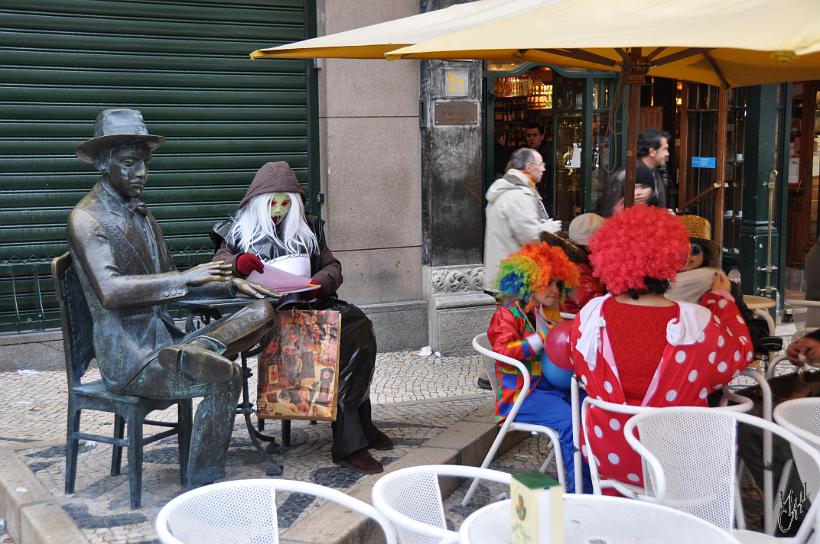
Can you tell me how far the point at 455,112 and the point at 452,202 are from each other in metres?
0.77

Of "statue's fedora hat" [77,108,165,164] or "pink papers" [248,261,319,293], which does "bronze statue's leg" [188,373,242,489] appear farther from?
"statue's fedora hat" [77,108,165,164]

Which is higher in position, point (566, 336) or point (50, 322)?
point (566, 336)

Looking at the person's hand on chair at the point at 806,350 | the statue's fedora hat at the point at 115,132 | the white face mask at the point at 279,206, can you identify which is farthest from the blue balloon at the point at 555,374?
the statue's fedora hat at the point at 115,132

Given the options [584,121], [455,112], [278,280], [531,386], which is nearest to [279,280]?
[278,280]

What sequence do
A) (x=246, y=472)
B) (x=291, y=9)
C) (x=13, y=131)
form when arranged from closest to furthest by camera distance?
(x=246, y=472)
(x=13, y=131)
(x=291, y=9)

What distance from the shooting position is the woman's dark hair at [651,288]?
385cm

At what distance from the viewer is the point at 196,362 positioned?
4176 mm

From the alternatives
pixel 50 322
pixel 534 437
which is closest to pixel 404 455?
pixel 534 437

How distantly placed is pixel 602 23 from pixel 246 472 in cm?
277

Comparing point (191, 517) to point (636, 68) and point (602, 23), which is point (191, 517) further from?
point (636, 68)

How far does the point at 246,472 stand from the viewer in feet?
16.1

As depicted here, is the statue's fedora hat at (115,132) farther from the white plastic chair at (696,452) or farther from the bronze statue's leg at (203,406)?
the white plastic chair at (696,452)

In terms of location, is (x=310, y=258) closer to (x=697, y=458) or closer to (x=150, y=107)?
(x=697, y=458)

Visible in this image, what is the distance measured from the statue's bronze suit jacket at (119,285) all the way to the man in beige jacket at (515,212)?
118 inches
